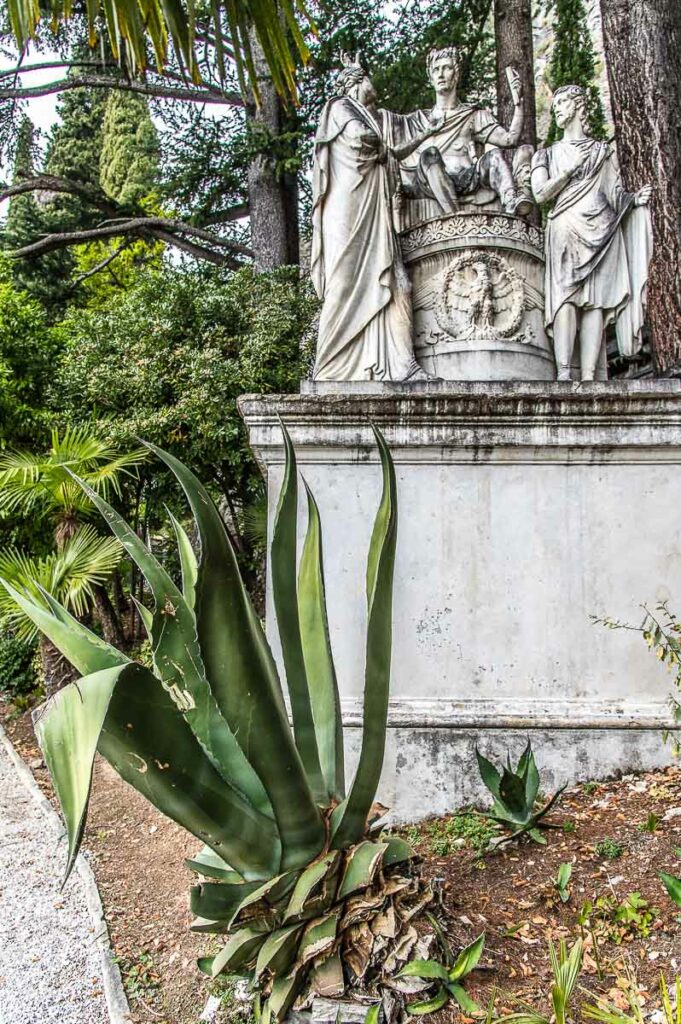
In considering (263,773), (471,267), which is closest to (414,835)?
(263,773)

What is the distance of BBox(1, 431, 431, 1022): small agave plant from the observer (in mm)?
2053

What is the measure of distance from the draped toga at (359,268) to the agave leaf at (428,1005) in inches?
129

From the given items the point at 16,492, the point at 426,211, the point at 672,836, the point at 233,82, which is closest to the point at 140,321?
the point at 16,492

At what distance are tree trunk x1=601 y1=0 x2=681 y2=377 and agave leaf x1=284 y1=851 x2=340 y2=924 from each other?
19.6ft

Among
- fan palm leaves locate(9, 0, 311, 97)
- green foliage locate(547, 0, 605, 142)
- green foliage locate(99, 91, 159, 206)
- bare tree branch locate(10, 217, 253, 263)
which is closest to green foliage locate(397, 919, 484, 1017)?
fan palm leaves locate(9, 0, 311, 97)

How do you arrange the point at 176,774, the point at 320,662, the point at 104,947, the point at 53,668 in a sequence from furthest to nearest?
the point at 53,668 < the point at 104,947 < the point at 320,662 < the point at 176,774

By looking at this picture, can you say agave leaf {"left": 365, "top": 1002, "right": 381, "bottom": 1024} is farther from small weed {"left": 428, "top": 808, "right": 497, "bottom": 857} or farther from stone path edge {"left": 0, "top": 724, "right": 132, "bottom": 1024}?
small weed {"left": 428, "top": 808, "right": 497, "bottom": 857}

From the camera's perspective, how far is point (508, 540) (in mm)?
4301

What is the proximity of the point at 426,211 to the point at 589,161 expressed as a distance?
1.07 metres

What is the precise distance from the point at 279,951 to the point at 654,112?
24.9 ft

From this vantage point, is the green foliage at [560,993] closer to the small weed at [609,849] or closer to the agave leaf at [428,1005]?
the agave leaf at [428,1005]

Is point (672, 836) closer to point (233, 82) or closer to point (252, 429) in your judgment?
point (252, 429)

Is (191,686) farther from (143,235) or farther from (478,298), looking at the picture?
(143,235)

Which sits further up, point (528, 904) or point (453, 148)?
point (453, 148)
